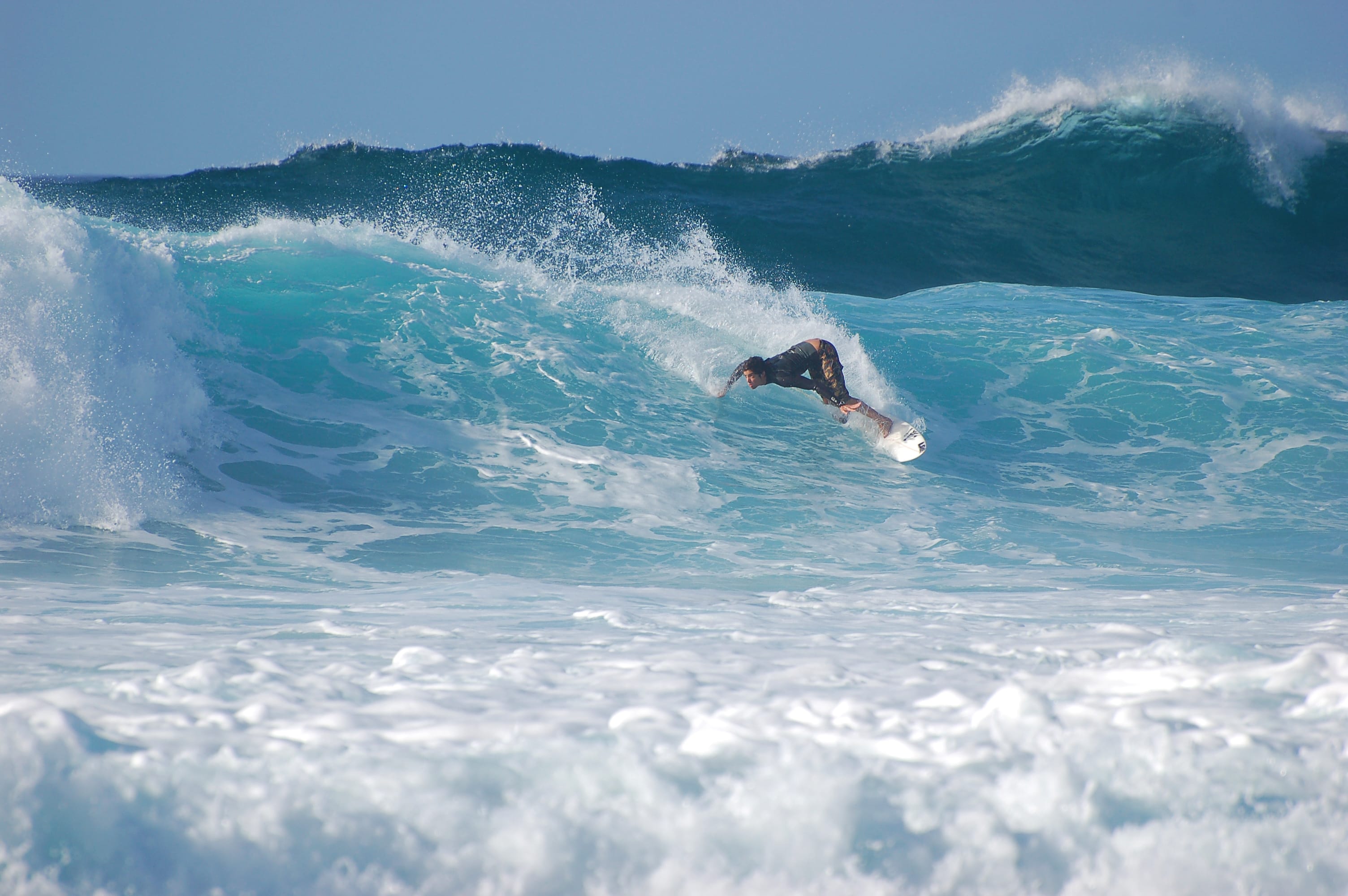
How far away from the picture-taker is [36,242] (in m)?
5.50

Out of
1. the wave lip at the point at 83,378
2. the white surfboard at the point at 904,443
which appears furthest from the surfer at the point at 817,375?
the wave lip at the point at 83,378

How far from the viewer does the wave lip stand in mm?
4570

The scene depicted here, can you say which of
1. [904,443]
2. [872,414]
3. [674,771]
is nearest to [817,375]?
[872,414]

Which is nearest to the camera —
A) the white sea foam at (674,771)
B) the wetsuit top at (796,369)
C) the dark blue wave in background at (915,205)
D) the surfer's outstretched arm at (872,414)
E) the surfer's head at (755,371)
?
the white sea foam at (674,771)

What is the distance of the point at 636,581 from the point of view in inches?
166

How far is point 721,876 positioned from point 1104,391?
8.45 meters

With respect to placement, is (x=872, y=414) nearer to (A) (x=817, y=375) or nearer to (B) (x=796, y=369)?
(A) (x=817, y=375)

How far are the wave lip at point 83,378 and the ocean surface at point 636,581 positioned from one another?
28 mm

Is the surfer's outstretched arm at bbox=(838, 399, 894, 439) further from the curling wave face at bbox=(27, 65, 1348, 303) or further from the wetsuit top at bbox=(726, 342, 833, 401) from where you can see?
the curling wave face at bbox=(27, 65, 1348, 303)

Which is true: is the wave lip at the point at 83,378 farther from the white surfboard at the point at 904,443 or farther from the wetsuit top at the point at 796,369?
the white surfboard at the point at 904,443

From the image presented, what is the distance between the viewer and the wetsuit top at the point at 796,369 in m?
6.99

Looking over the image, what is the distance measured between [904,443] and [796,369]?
3.59ft

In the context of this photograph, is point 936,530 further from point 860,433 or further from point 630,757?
point 630,757

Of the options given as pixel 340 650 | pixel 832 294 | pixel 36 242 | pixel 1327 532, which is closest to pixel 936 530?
pixel 1327 532
